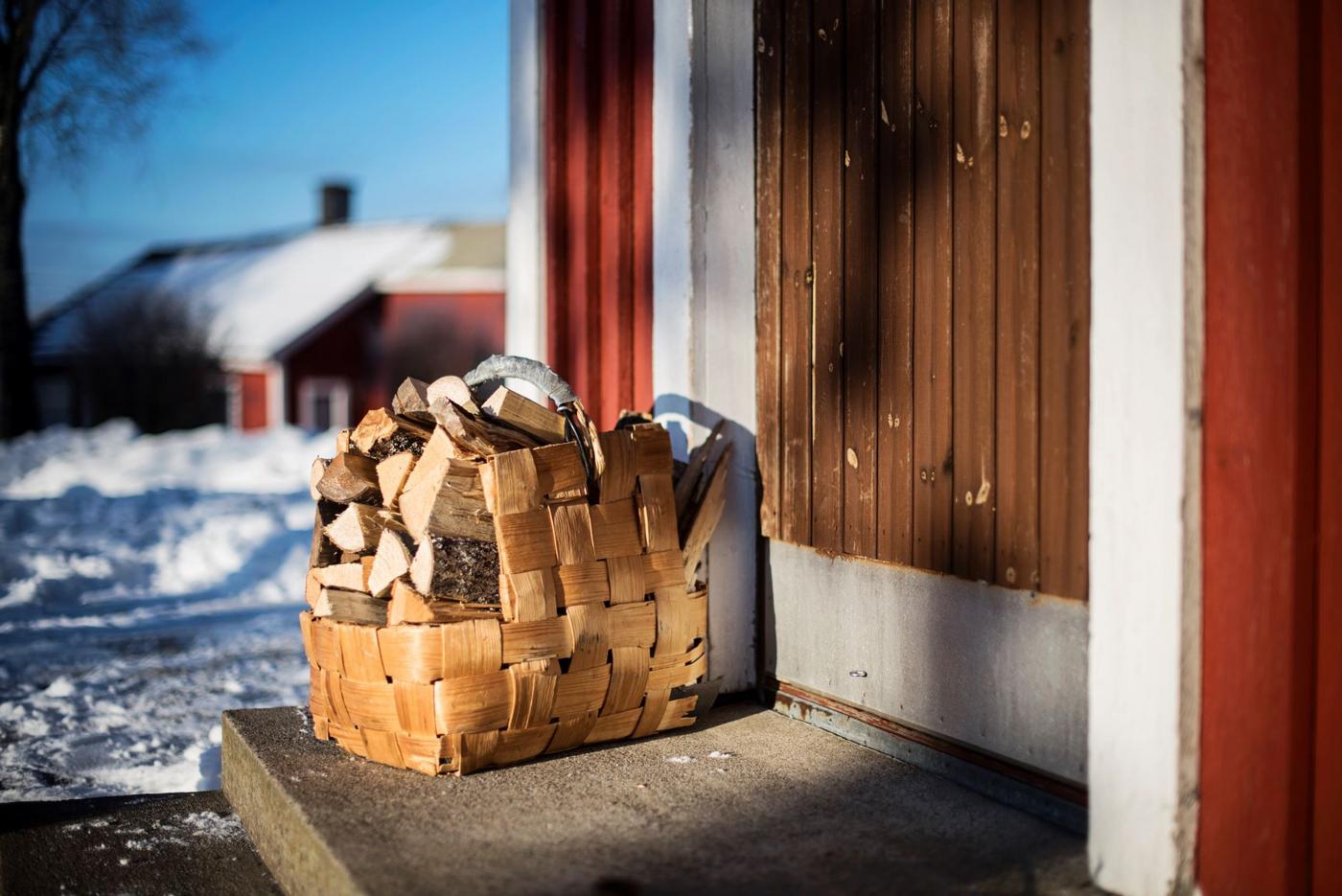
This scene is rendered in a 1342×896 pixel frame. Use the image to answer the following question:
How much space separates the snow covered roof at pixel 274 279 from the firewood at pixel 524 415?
22.7 m

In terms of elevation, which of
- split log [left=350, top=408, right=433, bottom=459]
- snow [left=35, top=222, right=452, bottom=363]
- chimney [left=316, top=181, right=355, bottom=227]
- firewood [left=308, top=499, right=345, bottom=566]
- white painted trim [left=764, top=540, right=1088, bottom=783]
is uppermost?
chimney [left=316, top=181, right=355, bottom=227]

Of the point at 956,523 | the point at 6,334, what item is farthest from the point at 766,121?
the point at 6,334

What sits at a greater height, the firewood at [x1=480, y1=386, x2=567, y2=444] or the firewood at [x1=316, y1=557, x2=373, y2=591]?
the firewood at [x1=480, y1=386, x2=567, y2=444]

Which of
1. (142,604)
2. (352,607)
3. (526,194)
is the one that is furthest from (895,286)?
(142,604)

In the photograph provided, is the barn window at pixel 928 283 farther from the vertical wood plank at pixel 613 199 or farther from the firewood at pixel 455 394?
the firewood at pixel 455 394

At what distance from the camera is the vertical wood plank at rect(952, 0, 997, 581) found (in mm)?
2436

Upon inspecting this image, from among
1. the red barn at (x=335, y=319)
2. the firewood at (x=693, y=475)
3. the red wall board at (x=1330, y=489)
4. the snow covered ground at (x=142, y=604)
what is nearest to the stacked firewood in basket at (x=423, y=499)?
the firewood at (x=693, y=475)

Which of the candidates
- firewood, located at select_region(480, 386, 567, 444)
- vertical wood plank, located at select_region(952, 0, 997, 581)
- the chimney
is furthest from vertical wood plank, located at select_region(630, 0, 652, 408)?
the chimney

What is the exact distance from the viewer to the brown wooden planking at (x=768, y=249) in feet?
10.4

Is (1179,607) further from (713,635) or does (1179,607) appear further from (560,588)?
(713,635)

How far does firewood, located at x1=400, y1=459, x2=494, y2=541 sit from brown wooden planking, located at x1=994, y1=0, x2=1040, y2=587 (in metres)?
1.14

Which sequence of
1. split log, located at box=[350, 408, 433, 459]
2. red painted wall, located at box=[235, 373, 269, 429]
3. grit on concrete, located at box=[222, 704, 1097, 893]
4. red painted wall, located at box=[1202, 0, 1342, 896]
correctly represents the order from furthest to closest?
red painted wall, located at box=[235, 373, 269, 429] → split log, located at box=[350, 408, 433, 459] → grit on concrete, located at box=[222, 704, 1097, 893] → red painted wall, located at box=[1202, 0, 1342, 896]

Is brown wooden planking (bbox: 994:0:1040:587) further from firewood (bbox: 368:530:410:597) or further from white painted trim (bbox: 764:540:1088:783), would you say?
firewood (bbox: 368:530:410:597)

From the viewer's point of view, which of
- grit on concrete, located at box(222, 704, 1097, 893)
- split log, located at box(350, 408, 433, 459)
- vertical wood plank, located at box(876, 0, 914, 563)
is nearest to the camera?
grit on concrete, located at box(222, 704, 1097, 893)
